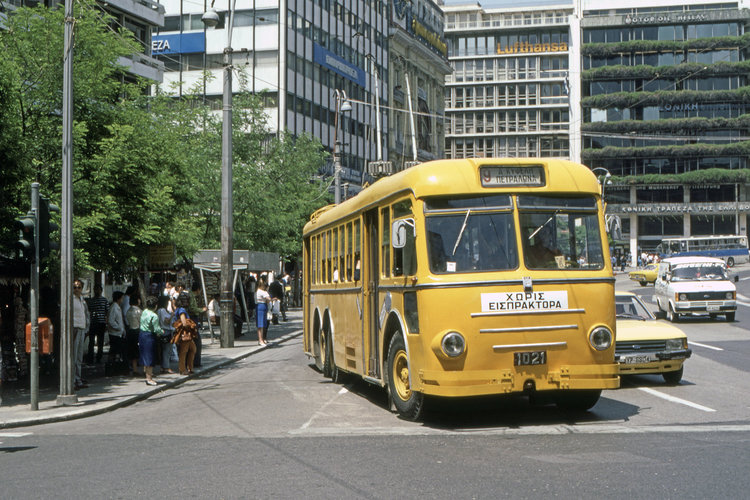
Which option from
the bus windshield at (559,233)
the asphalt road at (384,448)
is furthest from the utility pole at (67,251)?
the bus windshield at (559,233)

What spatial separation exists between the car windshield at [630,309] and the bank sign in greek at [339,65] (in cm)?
4788

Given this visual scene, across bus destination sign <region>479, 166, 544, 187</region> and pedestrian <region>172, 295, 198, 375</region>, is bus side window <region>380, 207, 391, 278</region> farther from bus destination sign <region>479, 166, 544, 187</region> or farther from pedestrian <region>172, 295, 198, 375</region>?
pedestrian <region>172, 295, 198, 375</region>

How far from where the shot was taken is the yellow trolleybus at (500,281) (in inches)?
424

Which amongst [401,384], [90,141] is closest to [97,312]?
[90,141]

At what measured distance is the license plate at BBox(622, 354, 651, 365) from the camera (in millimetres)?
14906

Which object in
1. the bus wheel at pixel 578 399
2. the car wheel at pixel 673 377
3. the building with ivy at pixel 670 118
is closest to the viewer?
the bus wheel at pixel 578 399

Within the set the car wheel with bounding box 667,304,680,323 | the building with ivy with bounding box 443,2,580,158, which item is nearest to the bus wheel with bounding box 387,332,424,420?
the car wheel with bounding box 667,304,680,323

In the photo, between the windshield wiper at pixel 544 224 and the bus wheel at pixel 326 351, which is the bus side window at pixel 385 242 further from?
the bus wheel at pixel 326 351

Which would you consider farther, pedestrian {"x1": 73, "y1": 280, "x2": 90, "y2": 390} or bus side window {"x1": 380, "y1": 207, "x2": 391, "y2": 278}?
pedestrian {"x1": 73, "y1": 280, "x2": 90, "y2": 390}

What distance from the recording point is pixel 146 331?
683 inches

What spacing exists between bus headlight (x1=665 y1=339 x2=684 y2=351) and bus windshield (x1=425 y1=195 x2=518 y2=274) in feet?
16.9

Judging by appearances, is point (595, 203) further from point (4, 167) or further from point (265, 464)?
point (4, 167)

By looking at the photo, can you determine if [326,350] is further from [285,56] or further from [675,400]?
[285,56]

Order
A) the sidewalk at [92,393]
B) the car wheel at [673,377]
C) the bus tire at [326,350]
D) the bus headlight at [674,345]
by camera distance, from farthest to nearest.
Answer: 1. the bus tire at [326,350]
2. the car wheel at [673,377]
3. the bus headlight at [674,345]
4. the sidewalk at [92,393]
